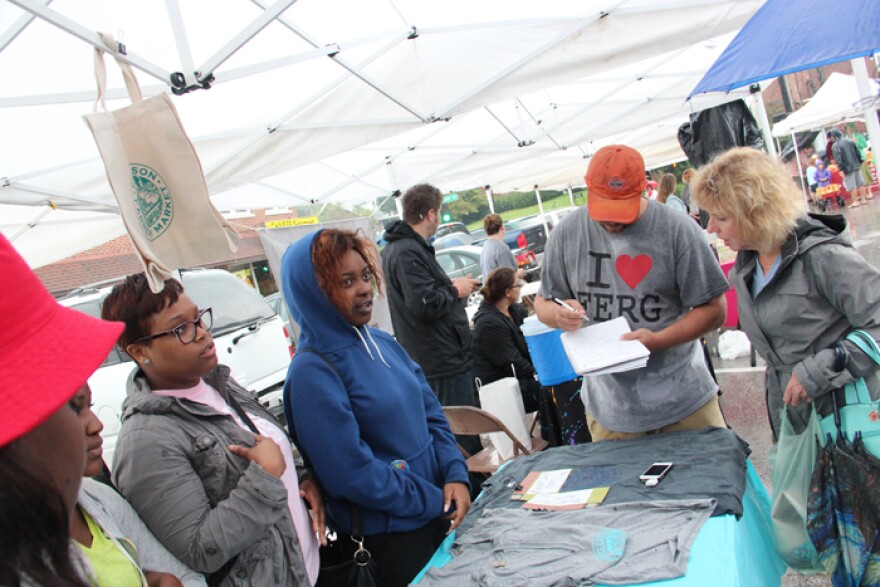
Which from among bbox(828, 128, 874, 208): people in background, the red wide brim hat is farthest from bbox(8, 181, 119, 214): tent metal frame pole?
bbox(828, 128, 874, 208): people in background

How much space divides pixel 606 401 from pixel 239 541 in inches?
60.7

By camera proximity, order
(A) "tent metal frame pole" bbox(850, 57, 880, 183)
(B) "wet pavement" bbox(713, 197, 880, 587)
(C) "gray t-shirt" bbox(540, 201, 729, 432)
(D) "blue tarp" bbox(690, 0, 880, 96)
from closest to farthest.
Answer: (C) "gray t-shirt" bbox(540, 201, 729, 432)
(D) "blue tarp" bbox(690, 0, 880, 96)
(B) "wet pavement" bbox(713, 197, 880, 587)
(A) "tent metal frame pole" bbox(850, 57, 880, 183)

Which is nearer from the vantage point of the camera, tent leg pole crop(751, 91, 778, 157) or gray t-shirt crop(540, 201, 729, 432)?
gray t-shirt crop(540, 201, 729, 432)

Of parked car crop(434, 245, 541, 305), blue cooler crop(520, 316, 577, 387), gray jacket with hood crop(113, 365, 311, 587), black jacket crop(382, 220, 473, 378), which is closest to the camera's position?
gray jacket with hood crop(113, 365, 311, 587)

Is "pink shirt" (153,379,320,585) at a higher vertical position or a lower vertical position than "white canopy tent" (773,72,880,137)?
lower

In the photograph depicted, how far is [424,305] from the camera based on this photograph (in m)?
4.26

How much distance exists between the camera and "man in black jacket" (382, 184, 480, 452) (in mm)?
4277

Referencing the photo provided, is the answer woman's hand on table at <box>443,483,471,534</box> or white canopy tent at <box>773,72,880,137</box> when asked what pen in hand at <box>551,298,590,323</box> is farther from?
white canopy tent at <box>773,72,880,137</box>

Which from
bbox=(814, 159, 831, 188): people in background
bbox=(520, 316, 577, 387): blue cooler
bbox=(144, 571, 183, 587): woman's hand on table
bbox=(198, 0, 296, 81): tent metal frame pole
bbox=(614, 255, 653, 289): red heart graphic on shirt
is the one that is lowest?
bbox=(814, 159, 831, 188): people in background

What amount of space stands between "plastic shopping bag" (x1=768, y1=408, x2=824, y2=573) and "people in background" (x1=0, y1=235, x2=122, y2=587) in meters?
2.30

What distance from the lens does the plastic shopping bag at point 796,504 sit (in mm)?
2098

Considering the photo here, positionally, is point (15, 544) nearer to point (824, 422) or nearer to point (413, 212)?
point (824, 422)

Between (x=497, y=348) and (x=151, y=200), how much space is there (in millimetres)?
3097

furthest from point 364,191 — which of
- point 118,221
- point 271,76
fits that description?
point 271,76
